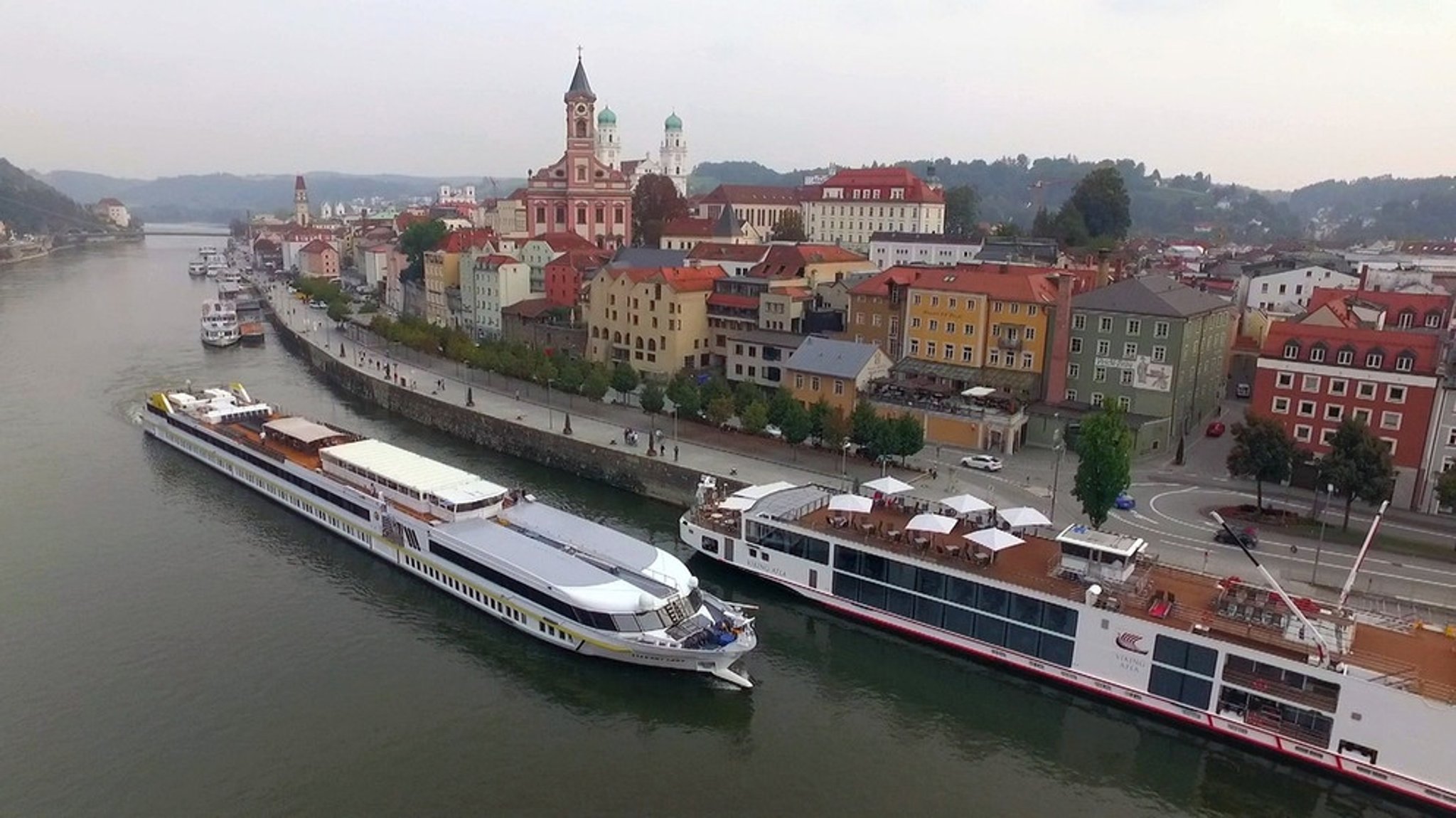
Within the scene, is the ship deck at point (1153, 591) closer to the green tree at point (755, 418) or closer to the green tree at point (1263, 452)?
the green tree at point (1263, 452)

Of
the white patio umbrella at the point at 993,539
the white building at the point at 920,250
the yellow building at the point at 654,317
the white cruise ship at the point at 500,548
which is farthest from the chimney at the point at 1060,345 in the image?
the white building at the point at 920,250

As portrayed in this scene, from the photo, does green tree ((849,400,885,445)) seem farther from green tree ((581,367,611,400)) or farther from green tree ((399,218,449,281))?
green tree ((399,218,449,281))

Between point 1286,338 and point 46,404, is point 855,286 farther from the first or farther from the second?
point 46,404

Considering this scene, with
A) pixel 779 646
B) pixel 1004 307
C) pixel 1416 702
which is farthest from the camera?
pixel 1004 307

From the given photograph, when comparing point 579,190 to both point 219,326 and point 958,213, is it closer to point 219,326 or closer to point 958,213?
point 219,326

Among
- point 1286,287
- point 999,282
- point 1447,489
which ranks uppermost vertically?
point 999,282

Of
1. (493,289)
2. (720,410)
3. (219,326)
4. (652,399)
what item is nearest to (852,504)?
(720,410)

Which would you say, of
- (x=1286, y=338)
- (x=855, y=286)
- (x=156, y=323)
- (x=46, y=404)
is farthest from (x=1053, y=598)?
(x=156, y=323)
